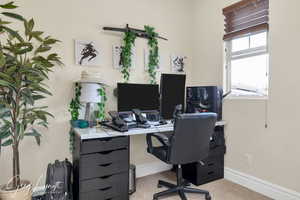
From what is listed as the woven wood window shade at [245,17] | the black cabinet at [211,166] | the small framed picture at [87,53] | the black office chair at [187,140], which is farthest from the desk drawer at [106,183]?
the woven wood window shade at [245,17]

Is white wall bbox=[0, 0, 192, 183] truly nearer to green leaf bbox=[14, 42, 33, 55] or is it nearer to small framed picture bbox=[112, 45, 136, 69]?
small framed picture bbox=[112, 45, 136, 69]

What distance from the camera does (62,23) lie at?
222 cm

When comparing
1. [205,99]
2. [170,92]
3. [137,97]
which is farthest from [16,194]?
[205,99]

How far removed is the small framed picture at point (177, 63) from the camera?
3025 mm

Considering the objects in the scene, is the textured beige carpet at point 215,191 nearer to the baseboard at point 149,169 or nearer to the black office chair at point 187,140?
the baseboard at point 149,169

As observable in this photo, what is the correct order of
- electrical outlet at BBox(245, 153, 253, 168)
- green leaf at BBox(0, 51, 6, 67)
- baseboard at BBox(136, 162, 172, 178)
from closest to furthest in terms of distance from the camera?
green leaf at BBox(0, 51, 6, 67), electrical outlet at BBox(245, 153, 253, 168), baseboard at BBox(136, 162, 172, 178)

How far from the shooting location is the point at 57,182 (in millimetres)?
1803

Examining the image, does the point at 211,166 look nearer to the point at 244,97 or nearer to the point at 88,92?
the point at 244,97

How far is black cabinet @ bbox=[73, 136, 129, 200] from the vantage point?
179cm

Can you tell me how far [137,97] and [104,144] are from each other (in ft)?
2.56

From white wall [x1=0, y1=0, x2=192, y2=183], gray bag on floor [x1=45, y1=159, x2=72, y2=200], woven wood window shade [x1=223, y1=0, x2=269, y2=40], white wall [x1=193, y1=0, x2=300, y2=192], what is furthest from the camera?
woven wood window shade [x1=223, y1=0, x2=269, y2=40]

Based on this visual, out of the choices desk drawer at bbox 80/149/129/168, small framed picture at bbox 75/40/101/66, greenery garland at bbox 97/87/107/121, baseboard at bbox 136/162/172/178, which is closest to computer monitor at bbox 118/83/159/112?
greenery garland at bbox 97/87/107/121

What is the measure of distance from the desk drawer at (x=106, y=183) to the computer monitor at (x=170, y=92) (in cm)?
103

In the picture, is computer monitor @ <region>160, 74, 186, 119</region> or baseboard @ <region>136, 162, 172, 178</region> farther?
baseboard @ <region>136, 162, 172, 178</region>
